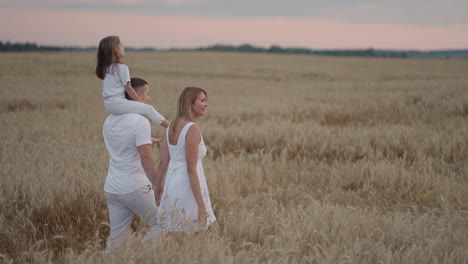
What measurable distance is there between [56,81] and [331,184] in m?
19.6

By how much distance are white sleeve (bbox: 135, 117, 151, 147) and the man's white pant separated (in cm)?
36

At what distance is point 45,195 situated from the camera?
3.70m

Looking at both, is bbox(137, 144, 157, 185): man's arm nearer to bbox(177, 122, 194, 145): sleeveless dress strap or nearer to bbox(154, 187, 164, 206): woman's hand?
bbox(154, 187, 164, 206): woman's hand

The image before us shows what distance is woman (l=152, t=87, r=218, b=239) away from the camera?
300 centimetres

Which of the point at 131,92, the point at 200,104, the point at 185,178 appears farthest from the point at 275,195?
the point at 131,92

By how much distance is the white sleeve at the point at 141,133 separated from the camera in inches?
122

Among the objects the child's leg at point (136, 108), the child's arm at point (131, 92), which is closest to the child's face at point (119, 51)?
the child's arm at point (131, 92)

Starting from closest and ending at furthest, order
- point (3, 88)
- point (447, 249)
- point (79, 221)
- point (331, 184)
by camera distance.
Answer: point (447, 249)
point (79, 221)
point (331, 184)
point (3, 88)

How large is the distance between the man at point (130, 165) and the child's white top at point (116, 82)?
0.48 feet

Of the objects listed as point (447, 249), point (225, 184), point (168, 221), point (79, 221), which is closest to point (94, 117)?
point (225, 184)

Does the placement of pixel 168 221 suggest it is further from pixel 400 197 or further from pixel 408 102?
pixel 408 102

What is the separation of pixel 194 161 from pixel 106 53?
42.0 inches

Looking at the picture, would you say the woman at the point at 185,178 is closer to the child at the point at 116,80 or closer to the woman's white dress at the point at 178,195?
the woman's white dress at the point at 178,195

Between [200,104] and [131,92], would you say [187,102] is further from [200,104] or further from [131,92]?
[131,92]
